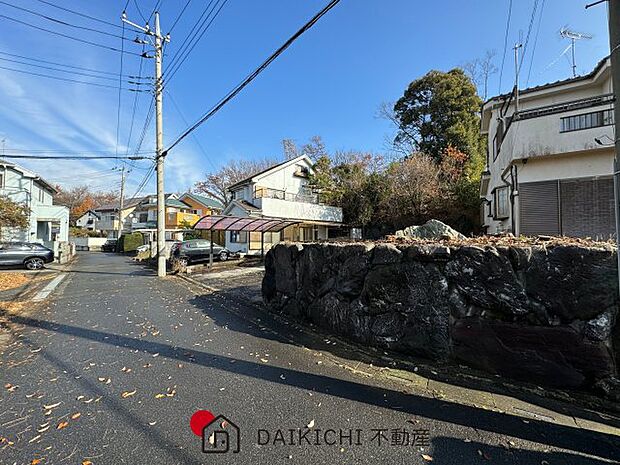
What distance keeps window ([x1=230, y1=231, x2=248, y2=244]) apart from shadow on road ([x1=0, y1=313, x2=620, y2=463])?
57.5ft

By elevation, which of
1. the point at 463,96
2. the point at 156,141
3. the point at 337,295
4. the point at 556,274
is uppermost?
the point at 463,96

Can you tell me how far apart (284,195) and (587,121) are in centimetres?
1907

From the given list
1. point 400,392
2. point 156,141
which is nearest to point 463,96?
point 156,141

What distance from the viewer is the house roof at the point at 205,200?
4009 cm

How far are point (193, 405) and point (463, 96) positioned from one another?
84.3 ft

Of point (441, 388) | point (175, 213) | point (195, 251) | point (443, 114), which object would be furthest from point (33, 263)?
point (443, 114)

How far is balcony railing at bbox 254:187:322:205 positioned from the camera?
912 inches

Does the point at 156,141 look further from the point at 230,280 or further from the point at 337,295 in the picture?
the point at 337,295

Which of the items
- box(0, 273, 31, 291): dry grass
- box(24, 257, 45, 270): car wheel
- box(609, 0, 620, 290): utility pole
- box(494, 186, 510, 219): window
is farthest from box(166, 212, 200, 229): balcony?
box(609, 0, 620, 290): utility pole

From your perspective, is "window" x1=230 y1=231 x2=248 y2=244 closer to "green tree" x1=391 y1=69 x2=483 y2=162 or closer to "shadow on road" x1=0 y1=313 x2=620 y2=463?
"green tree" x1=391 y1=69 x2=483 y2=162

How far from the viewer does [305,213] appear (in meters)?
23.0

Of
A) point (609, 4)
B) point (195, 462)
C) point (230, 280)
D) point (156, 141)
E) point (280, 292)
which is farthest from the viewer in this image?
point (156, 141)

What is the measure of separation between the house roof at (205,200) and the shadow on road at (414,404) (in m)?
36.6

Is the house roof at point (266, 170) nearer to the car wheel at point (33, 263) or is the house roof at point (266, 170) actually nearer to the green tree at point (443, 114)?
the green tree at point (443, 114)
